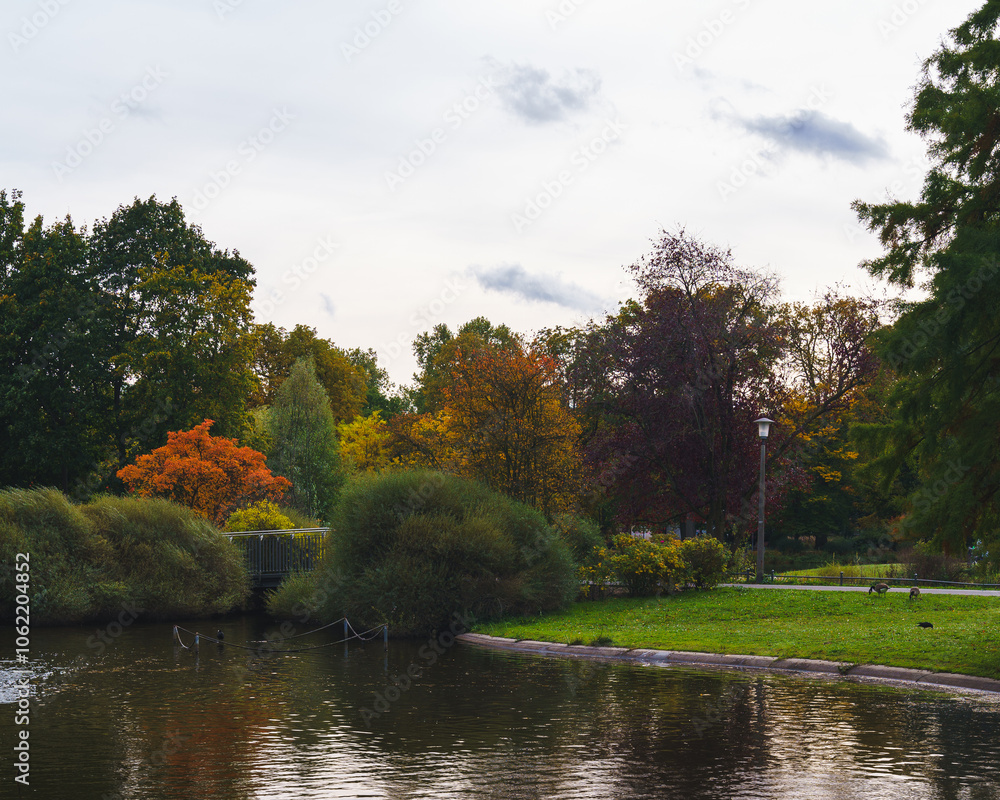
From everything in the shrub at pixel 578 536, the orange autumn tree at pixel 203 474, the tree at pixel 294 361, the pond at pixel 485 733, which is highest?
the tree at pixel 294 361

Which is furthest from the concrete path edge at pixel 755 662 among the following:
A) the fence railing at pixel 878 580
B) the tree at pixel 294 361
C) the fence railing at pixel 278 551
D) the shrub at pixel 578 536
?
the tree at pixel 294 361

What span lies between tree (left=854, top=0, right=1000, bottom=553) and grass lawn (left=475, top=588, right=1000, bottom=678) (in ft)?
7.86

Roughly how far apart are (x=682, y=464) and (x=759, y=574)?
14.9 feet

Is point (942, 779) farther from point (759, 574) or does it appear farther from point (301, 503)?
point (301, 503)

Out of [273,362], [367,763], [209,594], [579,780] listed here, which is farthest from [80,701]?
[273,362]

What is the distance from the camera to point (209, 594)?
1176 inches

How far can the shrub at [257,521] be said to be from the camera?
112ft

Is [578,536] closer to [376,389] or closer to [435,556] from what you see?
[435,556]

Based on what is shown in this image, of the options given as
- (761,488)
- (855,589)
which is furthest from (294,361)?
(855,589)

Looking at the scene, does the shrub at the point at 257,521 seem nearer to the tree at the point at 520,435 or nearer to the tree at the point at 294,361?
the tree at the point at 520,435

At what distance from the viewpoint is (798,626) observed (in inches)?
850

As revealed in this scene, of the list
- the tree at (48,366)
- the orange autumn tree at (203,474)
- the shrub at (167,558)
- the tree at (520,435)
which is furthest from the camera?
the tree at (48,366)

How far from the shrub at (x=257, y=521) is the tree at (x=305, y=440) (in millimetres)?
15237

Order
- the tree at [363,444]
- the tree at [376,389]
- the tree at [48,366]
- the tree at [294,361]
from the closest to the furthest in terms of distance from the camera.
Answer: the tree at [48,366]
the tree at [363,444]
the tree at [294,361]
the tree at [376,389]
